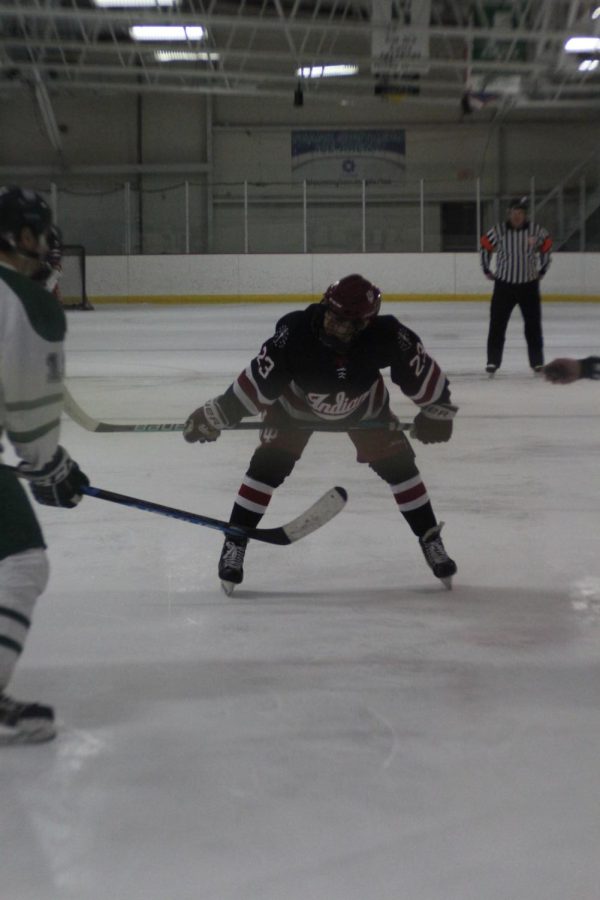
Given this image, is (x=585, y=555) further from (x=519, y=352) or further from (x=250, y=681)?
(x=519, y=352)

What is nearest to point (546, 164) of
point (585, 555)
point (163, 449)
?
point (163, 449)

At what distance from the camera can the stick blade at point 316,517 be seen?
2.71 metres

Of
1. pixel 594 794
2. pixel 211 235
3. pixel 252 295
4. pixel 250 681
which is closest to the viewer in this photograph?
pixel 594 794

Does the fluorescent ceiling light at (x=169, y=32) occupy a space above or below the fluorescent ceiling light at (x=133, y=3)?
above

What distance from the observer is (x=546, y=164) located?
19172 mm

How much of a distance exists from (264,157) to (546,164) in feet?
15.5

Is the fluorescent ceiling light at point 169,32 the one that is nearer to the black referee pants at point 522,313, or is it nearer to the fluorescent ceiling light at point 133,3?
the fluorescent ceiling light at point 133,3

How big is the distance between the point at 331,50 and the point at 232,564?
13.6m

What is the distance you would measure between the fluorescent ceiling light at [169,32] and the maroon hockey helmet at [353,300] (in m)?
13.0

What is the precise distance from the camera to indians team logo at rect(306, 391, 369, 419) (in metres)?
2.64

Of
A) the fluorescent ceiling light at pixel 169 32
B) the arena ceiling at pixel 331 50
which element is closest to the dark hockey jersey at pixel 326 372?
the arena ceiling at pixel 331 50

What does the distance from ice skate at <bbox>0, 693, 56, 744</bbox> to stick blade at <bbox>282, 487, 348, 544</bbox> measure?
102 cm

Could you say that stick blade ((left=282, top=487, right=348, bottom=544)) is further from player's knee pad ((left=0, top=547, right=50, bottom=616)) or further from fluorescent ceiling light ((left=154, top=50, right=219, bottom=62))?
fluorescent ceiling light ((left=154, top=50, right=219, bottom=62))

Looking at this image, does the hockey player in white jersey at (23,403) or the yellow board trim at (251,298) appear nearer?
the hockey player in white jersey at (23,403)
